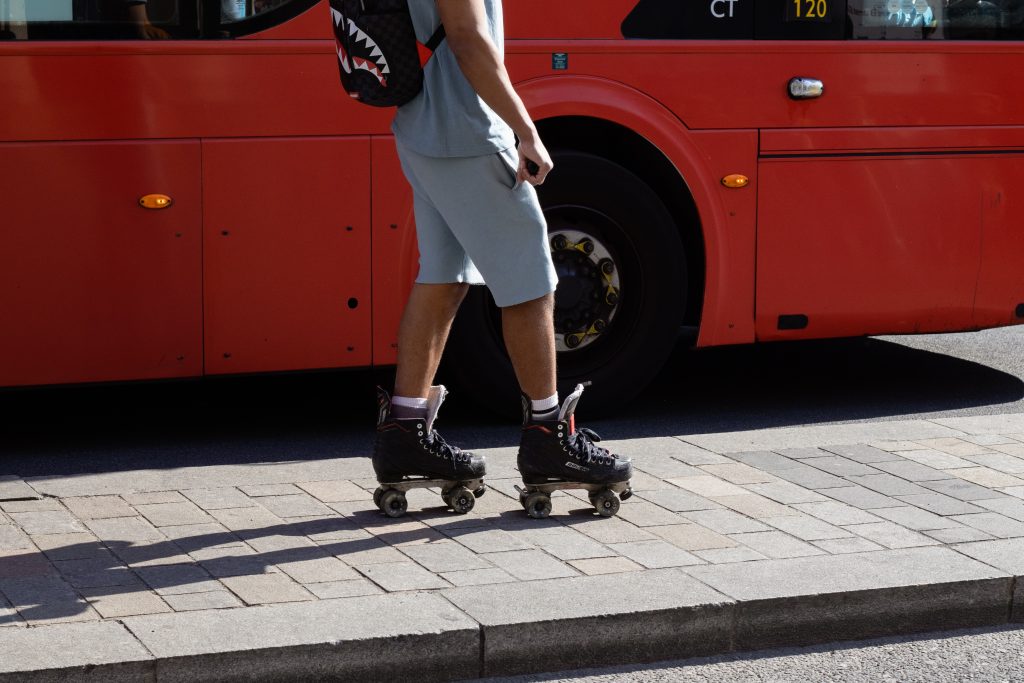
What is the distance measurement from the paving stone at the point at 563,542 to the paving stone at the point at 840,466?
3.83ft

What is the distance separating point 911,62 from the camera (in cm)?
683

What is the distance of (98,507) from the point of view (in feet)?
16.3

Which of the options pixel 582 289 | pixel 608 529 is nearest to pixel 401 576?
pixel 608 529

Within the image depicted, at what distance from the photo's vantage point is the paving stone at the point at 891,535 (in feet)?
15.5

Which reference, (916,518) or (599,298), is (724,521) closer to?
(916,518)

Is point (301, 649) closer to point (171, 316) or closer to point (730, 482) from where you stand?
point (730, 482)

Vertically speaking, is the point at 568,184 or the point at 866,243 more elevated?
the point at 568,184

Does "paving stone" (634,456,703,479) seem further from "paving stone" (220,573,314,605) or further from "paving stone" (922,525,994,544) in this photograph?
"paving stone" (220,573,314,605)

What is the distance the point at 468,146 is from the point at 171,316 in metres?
1.83

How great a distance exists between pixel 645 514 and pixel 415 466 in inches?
27.3

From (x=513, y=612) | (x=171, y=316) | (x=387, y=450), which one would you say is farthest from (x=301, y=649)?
(x=171, y=316)

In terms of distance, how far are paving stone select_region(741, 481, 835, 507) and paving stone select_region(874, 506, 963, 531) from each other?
0.23 m

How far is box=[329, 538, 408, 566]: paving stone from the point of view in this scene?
4484 mm

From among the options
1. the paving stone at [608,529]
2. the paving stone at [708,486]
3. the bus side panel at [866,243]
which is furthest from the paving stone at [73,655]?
the bus side panel at [866,243]
